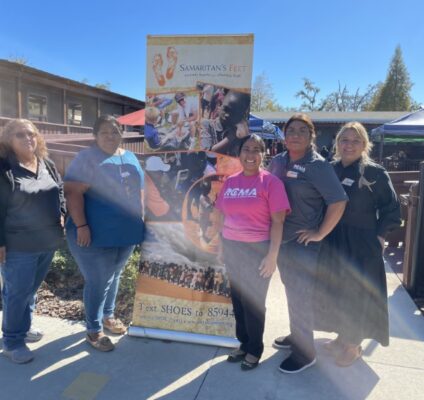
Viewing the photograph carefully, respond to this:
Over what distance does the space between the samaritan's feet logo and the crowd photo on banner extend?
0.01m

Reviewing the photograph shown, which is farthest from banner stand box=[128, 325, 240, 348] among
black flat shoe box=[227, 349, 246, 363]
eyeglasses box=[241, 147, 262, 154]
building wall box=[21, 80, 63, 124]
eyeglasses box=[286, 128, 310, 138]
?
building wall box=[21, 80, 63, 124]

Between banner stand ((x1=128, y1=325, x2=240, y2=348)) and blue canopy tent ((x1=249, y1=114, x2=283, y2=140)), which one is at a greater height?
blue canopy tent ((x1=249, y1=114, x2=283, y2=140))

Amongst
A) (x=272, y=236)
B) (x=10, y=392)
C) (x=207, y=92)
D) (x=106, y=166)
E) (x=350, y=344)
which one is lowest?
(x=10, y=392)

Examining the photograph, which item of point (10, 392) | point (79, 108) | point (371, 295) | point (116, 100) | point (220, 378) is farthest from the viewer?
point (116, 100)

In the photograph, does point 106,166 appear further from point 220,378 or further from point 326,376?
point 326,376

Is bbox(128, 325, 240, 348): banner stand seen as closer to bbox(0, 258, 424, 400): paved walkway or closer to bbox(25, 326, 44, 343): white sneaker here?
bbox(0, 258, 424, 400): paved walkway

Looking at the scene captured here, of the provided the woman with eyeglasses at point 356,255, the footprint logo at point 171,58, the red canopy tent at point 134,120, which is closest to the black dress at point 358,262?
the woman with eyeglasses at point 356,255

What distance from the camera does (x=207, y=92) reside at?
122 inches

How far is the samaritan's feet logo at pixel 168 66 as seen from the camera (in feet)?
10.3

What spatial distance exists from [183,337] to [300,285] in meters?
1.15

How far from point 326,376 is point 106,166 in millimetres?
2231

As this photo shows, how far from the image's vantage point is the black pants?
104 inches

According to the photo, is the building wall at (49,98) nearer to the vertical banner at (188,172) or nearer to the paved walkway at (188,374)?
the vertical banner at (188,172)

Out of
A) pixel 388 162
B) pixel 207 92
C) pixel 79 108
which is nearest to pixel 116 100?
pixel 79 108
